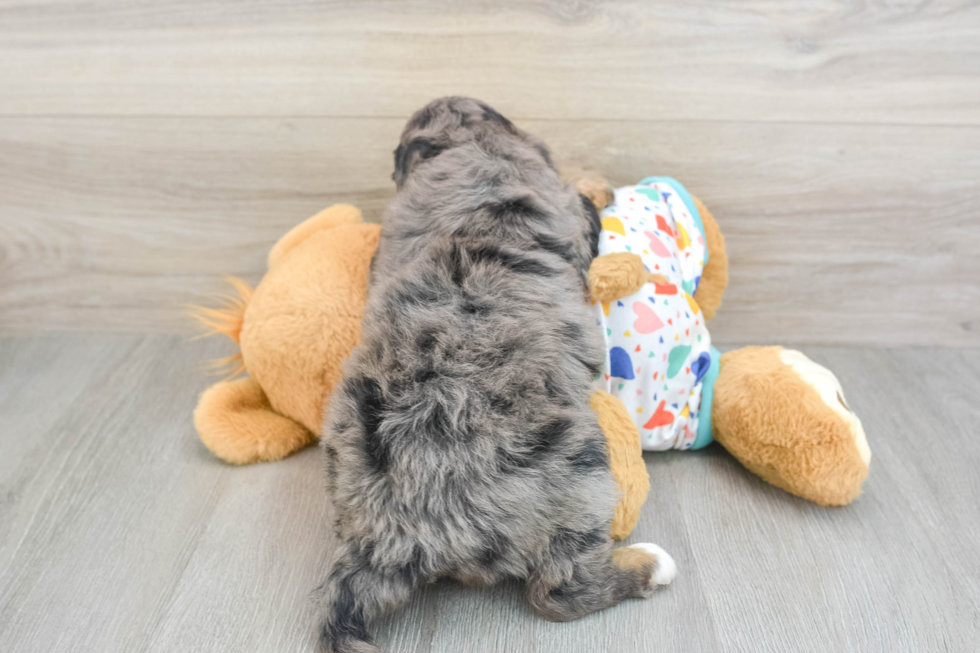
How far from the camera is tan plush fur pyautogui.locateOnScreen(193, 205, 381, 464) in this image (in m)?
0.91

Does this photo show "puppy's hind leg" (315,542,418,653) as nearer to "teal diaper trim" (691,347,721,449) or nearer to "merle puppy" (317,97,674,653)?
"merle puppy" (317,97,674,653)

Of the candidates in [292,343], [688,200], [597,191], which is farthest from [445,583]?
[688,200]

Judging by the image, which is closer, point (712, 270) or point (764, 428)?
point (764, 428)

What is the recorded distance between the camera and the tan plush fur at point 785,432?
33.3 inches

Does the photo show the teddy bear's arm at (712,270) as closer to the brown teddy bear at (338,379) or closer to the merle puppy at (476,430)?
the brown teddy bear at (338,379)

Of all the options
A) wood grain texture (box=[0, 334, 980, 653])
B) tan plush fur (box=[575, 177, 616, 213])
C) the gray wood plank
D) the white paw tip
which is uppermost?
the gray wood plank

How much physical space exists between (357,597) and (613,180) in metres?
0.76

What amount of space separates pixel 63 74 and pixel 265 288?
53cm

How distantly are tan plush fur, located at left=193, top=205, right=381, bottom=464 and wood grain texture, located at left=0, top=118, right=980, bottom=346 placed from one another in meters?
0.18

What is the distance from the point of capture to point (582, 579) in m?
0.70

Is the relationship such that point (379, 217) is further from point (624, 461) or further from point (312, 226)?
point (624, 461)

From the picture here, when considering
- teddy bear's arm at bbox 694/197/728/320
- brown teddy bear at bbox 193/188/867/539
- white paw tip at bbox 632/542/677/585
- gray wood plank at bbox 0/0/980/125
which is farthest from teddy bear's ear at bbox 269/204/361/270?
white paw tip at bbox 632/542/677/585

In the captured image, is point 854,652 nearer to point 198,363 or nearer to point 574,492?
point 574,492

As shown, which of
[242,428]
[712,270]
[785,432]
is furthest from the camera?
[712,270]
